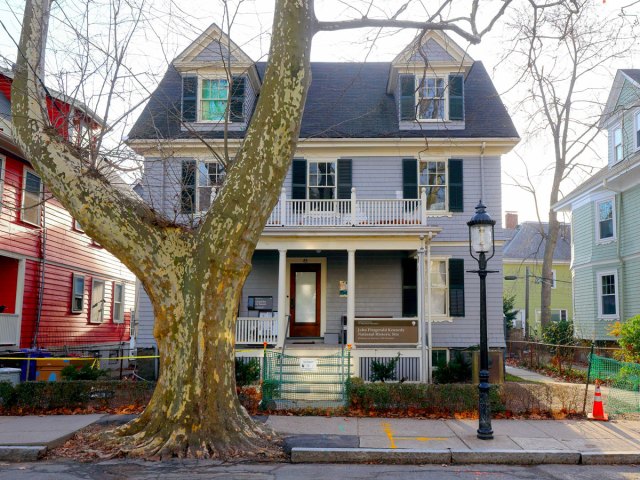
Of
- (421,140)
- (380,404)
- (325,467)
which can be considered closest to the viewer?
(325,467)

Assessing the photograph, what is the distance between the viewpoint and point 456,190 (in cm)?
1814

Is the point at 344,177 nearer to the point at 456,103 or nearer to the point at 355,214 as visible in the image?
the point at 355,214

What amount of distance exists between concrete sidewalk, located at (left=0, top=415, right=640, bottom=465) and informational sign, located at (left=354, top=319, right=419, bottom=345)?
4457mm

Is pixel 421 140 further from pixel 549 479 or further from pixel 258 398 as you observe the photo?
pixel 549 479

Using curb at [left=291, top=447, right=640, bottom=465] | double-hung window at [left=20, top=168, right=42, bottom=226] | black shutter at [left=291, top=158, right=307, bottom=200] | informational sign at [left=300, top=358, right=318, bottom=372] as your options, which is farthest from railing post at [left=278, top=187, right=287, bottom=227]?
curb at [left=291, top=447, right=640, bottom=465]

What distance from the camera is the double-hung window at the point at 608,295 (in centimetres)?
2245

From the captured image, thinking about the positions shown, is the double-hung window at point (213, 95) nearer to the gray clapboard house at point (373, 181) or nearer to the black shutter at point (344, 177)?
the gray clapboard house at point (373, 181)

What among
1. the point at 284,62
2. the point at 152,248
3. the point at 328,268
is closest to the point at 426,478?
the point at 152,248

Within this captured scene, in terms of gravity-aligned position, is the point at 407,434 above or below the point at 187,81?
below

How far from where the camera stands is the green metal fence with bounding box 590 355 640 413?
1153 cm

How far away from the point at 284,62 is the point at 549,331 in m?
17.3

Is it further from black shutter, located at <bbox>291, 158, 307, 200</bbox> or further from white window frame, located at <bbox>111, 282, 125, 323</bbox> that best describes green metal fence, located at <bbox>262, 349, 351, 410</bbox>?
white window frame, located at <bbox>111, 282, 125, 323</bbox>

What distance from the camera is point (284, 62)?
872cm

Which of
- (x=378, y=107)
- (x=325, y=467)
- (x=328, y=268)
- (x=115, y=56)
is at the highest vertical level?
(x=378, y=107)
